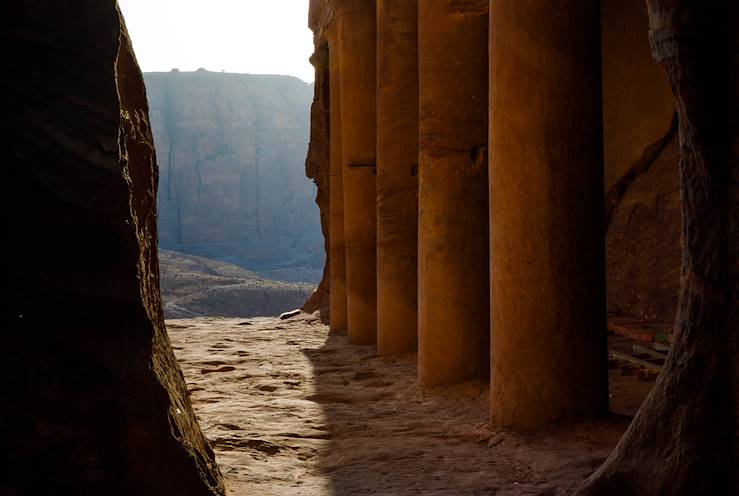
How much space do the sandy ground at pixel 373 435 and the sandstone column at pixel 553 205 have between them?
32 cm

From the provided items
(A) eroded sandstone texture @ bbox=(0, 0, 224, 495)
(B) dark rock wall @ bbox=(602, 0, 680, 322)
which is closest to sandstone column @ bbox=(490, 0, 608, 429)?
(A) eroded sandstone texture @ bbox=(0, 0, 224, 495)

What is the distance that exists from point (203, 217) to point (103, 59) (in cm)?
5919

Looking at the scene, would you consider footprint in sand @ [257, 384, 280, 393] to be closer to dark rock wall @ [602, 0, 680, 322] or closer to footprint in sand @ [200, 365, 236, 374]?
footprint in sand @ [200, 365, 236, 374]

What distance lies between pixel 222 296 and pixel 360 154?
20.8 metres

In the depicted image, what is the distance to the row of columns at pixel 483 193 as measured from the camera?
4617mm

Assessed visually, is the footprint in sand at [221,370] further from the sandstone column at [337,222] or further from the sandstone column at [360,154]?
the sandstone column at [337,222]

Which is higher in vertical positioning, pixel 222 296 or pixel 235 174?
pixel 235 174

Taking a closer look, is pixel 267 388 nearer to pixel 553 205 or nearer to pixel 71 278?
pixel 553 205

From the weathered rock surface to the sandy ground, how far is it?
19.9 meters

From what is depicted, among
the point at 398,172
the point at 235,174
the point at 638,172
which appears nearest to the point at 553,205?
the point at 398,172

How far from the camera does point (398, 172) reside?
7.94 metres

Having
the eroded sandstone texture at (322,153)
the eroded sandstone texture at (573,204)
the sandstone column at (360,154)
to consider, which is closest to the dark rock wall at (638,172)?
the eroded sandstone texture at (573,204)

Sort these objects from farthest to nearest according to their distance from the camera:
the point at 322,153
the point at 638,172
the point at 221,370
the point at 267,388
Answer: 1. the point at 322,153
2. the point at 638,172
3. the point at 221,370
4. the point at 267,388

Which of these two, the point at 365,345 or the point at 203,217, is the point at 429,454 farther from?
the point at 203,217
